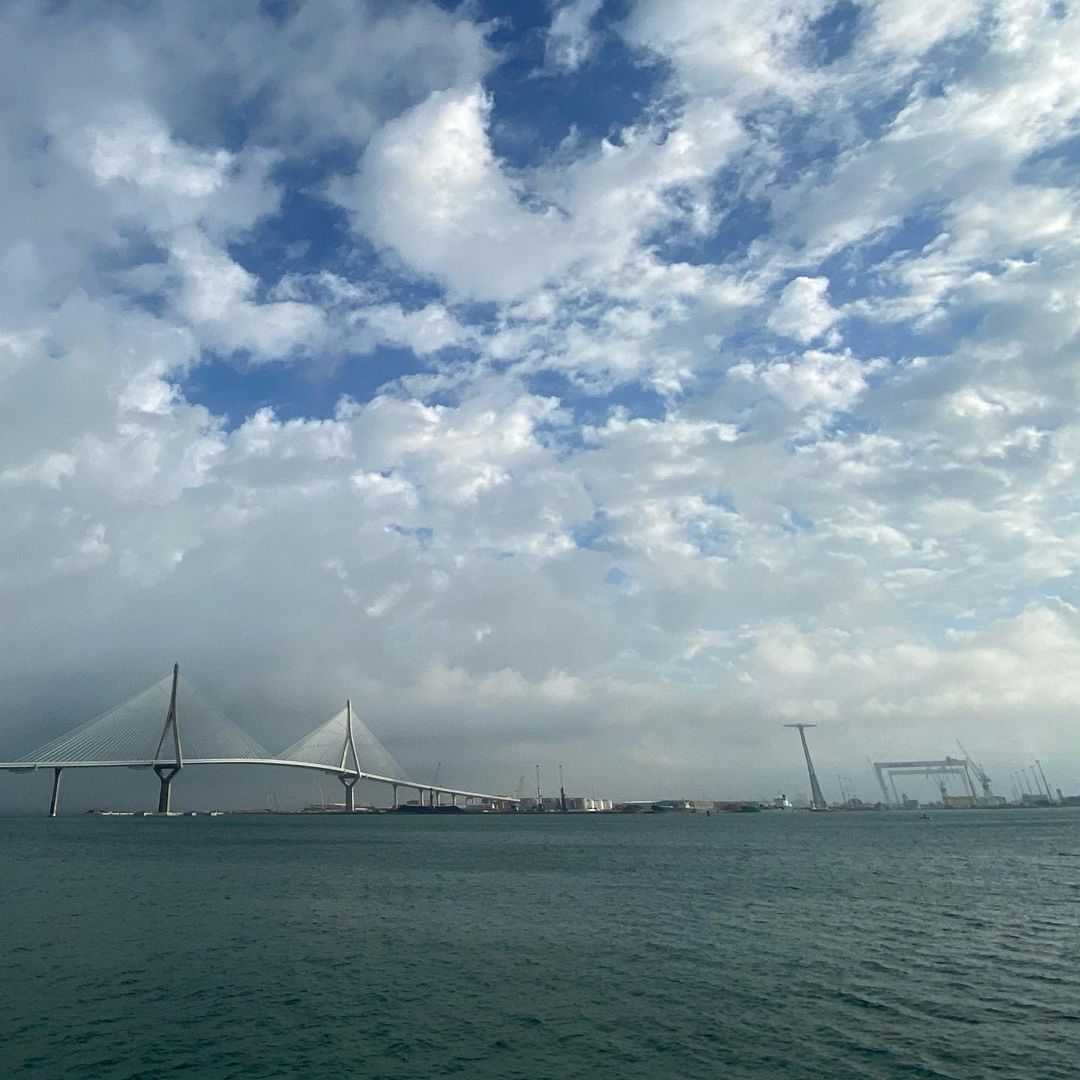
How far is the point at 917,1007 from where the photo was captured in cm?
1942

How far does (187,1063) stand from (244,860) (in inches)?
1958

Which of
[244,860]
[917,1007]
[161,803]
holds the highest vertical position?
[161,803]

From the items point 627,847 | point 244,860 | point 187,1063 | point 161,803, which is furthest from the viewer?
point 161,803

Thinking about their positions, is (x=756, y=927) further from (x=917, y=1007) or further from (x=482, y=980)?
(x=482, y=980)

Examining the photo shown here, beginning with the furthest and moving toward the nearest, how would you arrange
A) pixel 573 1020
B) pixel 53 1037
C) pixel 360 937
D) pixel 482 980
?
pixel 360 937, pixel 482 980, pixel 573 1020, pixel 53 1037

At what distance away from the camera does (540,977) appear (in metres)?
22.3

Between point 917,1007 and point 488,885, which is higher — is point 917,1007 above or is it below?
below

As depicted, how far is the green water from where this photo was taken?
16.2m

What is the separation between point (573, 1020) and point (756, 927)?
14.4 metres

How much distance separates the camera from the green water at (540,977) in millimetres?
16250

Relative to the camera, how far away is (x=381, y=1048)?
55.0 ft

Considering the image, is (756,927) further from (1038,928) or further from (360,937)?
(360,937)

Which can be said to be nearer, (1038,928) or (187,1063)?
(187,1063)

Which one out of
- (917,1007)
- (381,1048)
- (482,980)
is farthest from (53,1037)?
(917,1007)
